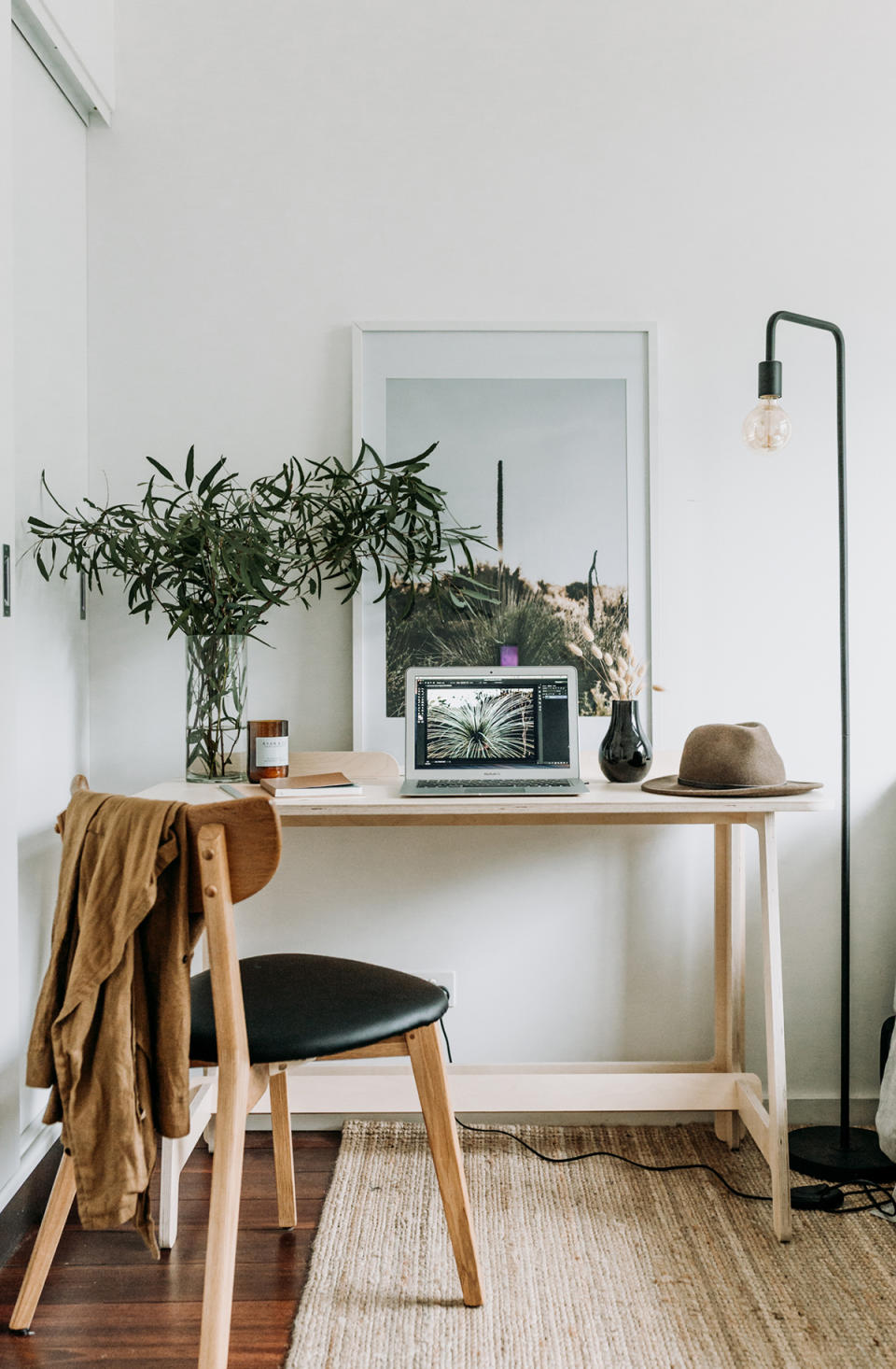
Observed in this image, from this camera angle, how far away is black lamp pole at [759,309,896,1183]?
1890mm

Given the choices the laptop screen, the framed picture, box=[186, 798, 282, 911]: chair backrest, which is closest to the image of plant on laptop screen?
the laptop screen

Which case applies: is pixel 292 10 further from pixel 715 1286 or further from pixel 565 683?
pixel 715 1286

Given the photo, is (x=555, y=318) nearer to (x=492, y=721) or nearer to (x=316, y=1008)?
(x=492, y=721)

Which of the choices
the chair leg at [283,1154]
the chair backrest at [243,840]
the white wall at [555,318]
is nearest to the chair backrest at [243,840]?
the chair backrest at [243,840]

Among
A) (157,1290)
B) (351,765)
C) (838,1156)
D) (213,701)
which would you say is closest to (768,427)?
(351,765)

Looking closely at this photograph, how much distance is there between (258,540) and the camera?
1.92 meters

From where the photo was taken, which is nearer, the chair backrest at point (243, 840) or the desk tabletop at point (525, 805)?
the chair backrest at point (243, 840)

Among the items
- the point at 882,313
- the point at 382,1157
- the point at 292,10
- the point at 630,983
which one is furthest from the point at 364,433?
the point at 382,1157

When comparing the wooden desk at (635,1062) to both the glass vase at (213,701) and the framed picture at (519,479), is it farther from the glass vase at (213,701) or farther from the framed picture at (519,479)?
the framed picture at (519,479)

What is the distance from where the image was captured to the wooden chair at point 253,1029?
48.8 inches

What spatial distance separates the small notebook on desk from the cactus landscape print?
33 cm

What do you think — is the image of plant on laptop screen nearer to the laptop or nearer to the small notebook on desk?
the laptop

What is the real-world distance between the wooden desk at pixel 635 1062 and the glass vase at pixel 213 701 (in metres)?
0.08

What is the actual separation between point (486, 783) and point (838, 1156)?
1.03 m
